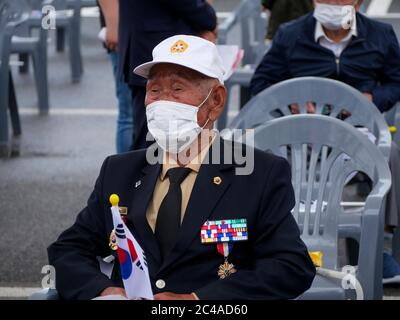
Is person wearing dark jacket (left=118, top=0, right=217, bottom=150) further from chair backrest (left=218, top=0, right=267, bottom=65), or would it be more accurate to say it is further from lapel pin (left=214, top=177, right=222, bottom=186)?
chair backrest (left=218, top=0, right=267, bottom=65)

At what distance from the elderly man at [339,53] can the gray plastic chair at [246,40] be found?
1.82 meters

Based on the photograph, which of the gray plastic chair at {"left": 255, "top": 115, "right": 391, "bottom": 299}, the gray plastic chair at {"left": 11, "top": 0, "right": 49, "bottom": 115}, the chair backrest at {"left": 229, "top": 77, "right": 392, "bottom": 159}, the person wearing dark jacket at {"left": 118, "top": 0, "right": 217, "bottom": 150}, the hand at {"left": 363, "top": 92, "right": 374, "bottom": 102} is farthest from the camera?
the gray plastic chair at {"left": 11, "top": 0, "right": 49, "bottom": 115}

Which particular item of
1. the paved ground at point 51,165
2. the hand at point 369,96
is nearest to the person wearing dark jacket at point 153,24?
the hand at point 369,96

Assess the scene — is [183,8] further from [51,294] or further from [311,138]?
[51,294]

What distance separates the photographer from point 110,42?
748 centimetres

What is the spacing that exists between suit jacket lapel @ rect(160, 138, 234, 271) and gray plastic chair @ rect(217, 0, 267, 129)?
452 centimetres

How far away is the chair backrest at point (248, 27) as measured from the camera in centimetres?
998

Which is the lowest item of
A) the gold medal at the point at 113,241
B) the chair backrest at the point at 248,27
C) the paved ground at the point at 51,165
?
the paved ground at the point at 51,165

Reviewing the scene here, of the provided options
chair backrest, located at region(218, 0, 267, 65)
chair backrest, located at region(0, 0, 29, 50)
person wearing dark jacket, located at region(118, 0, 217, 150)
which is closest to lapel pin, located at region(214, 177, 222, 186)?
person wearing dark jacket, located at region(118, 0, 217, 150)

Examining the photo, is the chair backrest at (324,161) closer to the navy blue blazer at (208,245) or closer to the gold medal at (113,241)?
the navy blue blazer at (208,245)

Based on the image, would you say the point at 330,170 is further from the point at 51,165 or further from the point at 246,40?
the point at 246,40

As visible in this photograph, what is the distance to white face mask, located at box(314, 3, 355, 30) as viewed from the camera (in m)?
6.70

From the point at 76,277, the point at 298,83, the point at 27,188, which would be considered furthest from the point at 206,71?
the point at 27,188

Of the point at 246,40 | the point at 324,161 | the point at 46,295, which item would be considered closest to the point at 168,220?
the point at 46,295
